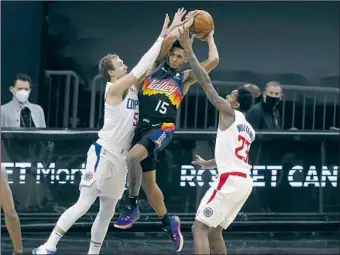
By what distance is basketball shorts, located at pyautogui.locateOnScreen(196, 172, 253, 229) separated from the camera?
41.8 ft

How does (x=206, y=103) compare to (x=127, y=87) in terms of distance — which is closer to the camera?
(x=127, y=87)

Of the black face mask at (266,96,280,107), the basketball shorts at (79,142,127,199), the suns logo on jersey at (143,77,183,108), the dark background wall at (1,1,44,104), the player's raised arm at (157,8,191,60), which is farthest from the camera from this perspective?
the dark background wall at (1,1,44,104)

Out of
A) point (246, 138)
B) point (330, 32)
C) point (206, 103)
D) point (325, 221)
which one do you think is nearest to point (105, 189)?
point (246, 138)

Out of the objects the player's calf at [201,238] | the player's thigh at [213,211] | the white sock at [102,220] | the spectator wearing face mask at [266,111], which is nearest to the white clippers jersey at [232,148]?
the player's thigh at [213,211]

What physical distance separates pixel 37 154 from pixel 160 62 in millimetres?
2854

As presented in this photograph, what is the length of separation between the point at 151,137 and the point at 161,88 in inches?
18.8

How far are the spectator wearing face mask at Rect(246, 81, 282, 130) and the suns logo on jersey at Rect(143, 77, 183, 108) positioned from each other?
3040 millimetres

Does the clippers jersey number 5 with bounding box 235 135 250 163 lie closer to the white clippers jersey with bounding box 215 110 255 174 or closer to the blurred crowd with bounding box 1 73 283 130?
the white clippers jersey with bounding box 215 110 255 174

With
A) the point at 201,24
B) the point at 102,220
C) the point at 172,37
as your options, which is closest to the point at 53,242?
the point at 102,220

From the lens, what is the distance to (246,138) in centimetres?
1298

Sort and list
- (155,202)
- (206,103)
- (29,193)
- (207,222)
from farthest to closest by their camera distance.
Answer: (206,103) < (29,193) < (155,202) < (207,222)

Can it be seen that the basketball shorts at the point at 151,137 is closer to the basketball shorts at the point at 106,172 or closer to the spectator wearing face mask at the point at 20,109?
the basketball shorts at the point at 106,172

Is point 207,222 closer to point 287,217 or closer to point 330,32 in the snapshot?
point 287,217

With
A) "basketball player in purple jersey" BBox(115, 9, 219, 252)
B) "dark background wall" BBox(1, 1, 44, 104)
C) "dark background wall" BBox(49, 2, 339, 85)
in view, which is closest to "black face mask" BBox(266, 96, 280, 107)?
"dark background wall" BBox(49, 2, 339, 85)
